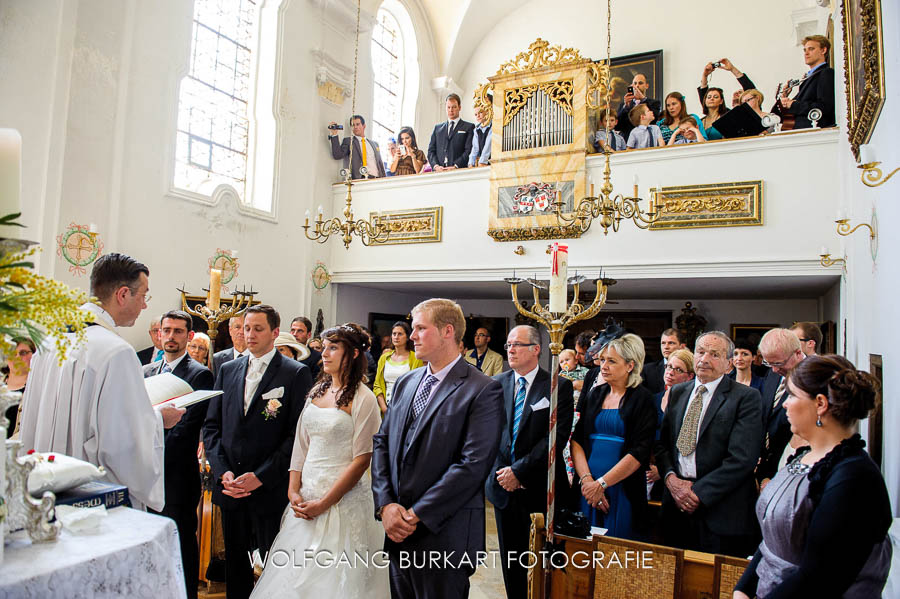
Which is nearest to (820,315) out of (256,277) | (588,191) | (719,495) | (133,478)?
(588,191)

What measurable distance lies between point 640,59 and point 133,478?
36.8ft

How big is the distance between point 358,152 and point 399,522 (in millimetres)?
7575

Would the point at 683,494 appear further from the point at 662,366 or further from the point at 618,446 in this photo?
the point at 662,366

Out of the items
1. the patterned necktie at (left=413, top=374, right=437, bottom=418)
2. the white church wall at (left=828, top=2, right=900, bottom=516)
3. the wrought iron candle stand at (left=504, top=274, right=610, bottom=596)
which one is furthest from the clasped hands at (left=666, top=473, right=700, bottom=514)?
the patterned necktie at (left=413, top=374, right=437, bottom=418)

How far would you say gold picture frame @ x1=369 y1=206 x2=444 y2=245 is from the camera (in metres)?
8.26

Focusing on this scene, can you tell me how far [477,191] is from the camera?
8031 mm

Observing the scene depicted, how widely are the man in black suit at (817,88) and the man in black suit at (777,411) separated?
151 inches

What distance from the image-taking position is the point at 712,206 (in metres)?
6.69

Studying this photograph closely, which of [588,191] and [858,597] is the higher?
[588,191]

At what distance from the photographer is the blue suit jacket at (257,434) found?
131 inches

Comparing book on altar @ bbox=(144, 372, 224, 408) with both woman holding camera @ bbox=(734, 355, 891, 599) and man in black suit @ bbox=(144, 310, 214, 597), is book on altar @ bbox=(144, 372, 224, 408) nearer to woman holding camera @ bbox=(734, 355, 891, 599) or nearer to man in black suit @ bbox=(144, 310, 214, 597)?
man in black suit @ bbox=(144, 310, 214, 597)

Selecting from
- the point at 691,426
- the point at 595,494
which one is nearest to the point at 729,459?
the point at 691,426

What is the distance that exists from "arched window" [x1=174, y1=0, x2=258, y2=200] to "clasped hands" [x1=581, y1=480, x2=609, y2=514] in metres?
6.23

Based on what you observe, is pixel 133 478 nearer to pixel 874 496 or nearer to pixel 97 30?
pixel 874 496
